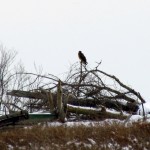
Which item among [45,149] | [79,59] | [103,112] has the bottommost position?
[45,149]

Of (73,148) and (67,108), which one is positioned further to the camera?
(67,108)

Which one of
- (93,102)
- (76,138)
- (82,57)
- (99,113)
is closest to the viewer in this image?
(76,138)

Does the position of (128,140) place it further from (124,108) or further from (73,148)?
(124,108)

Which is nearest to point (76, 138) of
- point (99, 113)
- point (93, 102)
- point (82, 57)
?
point (99, 113)

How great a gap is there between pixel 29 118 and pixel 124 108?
10.3 feet

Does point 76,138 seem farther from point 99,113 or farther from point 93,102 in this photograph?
point 93,102

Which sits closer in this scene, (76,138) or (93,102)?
(76,138)

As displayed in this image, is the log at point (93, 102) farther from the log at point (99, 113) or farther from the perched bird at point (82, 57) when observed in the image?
the perched bird at point (82, 57)

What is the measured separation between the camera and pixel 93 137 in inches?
402

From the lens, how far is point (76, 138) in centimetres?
1011

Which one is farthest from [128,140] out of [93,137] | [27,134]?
[27,134]

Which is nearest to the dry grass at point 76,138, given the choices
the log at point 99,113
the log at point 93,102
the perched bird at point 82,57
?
the log at point 99,113

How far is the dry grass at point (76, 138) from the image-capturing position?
9859 millimetres

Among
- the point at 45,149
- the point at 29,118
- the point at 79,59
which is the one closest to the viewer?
the point at 45,149
